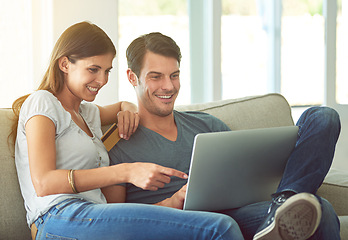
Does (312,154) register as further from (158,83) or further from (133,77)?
(133,77)

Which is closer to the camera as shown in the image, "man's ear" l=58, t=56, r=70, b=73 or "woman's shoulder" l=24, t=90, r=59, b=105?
"woman's shoulder" l=24, t=90, r=59, b=105

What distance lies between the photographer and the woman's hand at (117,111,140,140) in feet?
5.66

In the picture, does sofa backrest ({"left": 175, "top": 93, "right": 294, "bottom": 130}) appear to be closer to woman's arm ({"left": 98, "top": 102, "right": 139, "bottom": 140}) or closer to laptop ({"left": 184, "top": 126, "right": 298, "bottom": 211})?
woman's arm ({"left": 98, "top": 102, "right": 139, "bottom": 140})

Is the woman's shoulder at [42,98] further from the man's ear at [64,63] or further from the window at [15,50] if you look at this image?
the window at [15,50]

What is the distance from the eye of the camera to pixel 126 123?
1724 mm

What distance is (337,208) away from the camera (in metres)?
1.91

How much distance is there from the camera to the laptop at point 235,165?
1.26 metres

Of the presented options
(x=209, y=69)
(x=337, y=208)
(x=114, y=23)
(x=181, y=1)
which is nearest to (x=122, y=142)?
(x=337, y=208)

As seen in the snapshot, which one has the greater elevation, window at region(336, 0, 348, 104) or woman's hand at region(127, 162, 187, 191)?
window at region(336, 0, 348, 104)

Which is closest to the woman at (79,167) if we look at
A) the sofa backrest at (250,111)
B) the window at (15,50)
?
the sofa backrest at (250,111)

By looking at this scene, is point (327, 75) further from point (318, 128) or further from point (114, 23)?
point (318, 128)

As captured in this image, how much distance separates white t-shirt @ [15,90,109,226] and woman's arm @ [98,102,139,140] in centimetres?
17

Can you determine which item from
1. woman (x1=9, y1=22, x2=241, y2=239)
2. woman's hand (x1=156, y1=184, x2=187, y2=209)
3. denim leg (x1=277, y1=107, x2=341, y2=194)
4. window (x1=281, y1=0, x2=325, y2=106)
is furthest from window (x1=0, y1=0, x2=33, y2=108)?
window (x1=281, y1=0, x2=325, y2=106)

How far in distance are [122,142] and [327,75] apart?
2583 mm
